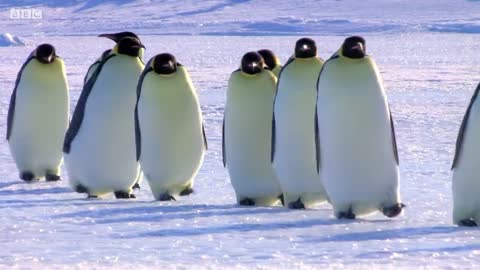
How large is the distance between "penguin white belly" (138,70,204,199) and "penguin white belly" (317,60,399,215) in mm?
1007

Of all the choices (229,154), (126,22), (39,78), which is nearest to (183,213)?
(229,154)

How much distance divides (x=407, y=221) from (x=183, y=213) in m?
1.16

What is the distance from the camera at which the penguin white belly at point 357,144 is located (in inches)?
230

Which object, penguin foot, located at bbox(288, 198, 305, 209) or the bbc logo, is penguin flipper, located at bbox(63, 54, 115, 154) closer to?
penguin foot, located at bbox(288, 198, 305, 209)

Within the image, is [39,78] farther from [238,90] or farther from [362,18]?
[362,18]

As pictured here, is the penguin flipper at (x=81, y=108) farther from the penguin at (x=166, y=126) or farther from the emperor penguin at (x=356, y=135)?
the emperor penguin at (x=356, y=135)

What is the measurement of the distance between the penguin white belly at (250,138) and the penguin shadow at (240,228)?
958mm

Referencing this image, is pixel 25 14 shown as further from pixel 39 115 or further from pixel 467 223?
pixel 467 223

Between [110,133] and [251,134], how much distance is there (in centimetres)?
87

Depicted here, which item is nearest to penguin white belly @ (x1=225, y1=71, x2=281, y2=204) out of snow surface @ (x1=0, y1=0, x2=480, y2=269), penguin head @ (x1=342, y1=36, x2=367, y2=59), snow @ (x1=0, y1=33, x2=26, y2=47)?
snow surface @ (x1=0, y1=0, x2=480, y2=269)

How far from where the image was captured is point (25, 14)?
57.3 meters

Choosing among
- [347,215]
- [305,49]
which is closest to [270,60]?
[305,49]

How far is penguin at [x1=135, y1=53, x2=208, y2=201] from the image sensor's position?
21.5ft

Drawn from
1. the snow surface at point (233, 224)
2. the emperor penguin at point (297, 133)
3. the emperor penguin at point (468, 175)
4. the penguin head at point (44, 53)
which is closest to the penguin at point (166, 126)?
the snow surface at point (233, 224)
